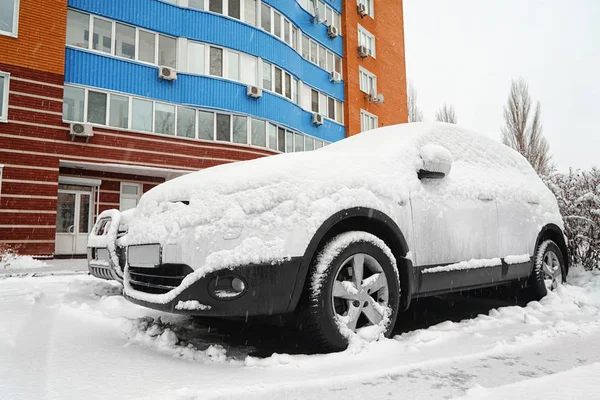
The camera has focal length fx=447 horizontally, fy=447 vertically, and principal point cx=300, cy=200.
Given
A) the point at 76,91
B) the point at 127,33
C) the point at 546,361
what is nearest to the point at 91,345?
the point at 546,361

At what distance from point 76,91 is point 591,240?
45.4 feet

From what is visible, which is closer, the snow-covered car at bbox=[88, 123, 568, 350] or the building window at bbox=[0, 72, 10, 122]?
the snow-covered car at bbox=[88, 123, 568, 350]

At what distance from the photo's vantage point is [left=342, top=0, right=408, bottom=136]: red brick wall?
23.9 metres

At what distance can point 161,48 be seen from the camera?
1545 centimetres

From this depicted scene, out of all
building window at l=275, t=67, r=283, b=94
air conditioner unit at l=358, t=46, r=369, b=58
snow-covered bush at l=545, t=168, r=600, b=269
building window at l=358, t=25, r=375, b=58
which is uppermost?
building window at l=358, t=25, r=375, b=58

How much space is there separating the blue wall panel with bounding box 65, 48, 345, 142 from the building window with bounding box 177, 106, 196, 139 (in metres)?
0.28

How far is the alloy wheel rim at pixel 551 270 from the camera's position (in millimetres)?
4605

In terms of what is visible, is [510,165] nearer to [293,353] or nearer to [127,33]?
[293,353]

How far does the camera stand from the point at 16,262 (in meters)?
11.0

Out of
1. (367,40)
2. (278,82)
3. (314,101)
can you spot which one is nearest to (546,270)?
(278,82)

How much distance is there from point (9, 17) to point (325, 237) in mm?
14062

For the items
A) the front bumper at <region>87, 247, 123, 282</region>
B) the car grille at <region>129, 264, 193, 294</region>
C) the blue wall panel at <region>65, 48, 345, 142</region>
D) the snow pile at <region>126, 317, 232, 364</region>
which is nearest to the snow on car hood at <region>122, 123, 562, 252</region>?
the car grille at <region>129, 264, 193, 294</region>

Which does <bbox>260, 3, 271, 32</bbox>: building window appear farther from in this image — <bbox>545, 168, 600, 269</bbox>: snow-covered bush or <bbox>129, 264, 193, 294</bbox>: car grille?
<bbox>129, 264, 193, 294</bbox>: car grille

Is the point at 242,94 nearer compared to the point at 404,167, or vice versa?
the point at 404,167
